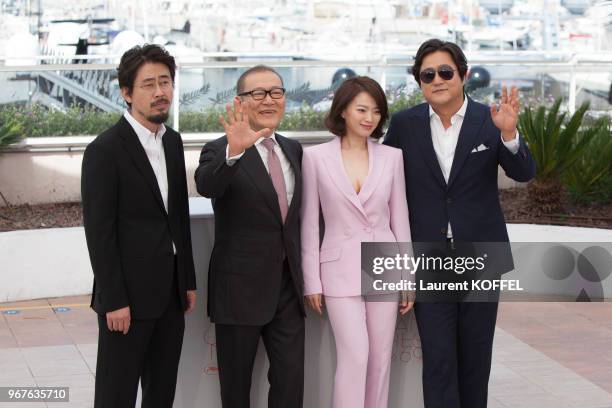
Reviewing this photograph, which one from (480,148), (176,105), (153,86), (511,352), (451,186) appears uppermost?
(153,86)

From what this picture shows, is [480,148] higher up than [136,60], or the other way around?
[136,60]

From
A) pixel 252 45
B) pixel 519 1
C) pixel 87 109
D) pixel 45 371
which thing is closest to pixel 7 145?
pixel 87 109

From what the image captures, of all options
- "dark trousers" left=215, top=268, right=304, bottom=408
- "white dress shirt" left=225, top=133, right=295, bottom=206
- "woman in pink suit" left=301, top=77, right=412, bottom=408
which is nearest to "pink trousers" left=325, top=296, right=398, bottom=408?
"woman in pink suit" left=301, top=77, right=412, bottom=408

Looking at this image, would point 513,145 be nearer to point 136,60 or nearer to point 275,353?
point 275,353

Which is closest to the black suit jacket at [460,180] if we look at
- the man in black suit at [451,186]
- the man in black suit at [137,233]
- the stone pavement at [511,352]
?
the man in black suit at [451,186]

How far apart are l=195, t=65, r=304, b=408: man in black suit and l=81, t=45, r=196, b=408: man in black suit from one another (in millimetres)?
193

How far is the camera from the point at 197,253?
5.12 m

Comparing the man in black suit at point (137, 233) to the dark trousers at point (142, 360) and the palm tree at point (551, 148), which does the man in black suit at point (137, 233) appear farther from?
the palm tree at point (551, 148)

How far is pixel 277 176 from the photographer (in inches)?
189

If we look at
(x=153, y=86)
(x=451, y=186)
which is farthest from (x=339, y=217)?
(x=153, y=86)

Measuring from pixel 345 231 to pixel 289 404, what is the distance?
83 cm

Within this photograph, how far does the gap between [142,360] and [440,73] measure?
188 centimetres

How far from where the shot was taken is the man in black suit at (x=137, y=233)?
4.45 metres

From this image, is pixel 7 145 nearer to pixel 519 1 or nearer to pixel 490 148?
pixel 490 148
